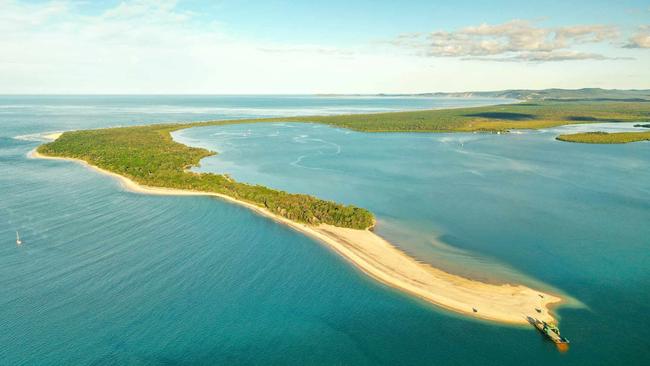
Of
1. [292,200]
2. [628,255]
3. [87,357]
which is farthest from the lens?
[292,200]

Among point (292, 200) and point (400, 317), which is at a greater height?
point (292, 200)

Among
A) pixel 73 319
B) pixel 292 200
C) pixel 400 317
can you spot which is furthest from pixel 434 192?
pixel 73 319

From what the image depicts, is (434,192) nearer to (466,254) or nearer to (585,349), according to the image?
(466,254)

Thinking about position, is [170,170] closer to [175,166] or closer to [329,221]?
[175,166]

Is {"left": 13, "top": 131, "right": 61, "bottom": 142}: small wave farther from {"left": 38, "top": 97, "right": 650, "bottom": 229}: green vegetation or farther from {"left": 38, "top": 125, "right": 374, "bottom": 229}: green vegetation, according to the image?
{"left": 38, "top": 125, "right": 374, "bottom": 229}: green vegetation

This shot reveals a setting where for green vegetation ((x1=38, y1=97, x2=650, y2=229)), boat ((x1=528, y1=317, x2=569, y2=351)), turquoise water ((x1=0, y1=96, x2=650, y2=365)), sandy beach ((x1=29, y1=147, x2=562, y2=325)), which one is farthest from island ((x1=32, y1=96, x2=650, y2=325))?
turquoise water ((x1=0, y1=96, x2=650, y2=365))

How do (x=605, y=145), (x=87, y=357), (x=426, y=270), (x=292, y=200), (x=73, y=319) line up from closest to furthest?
1. (x=87, y=357)
2. (x=73, y=319)
3. (x=426, y=270)
4. (x=292, y=200)
5. (x=605, y=145)
